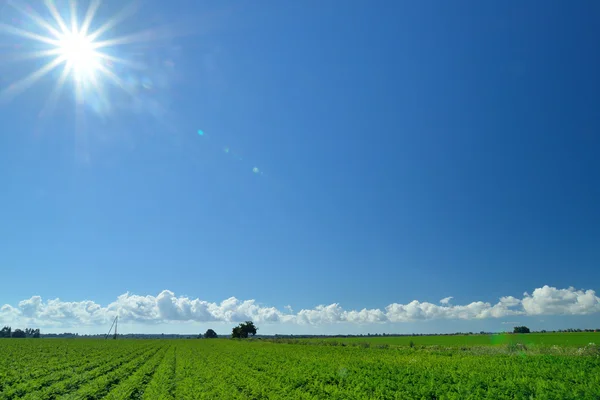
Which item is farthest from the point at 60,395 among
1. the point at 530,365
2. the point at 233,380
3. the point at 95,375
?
the point at 530,365

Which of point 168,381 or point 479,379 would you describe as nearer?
point 479,379

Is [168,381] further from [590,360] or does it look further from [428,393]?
[590,360]

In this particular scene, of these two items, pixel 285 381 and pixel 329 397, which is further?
pixel 285 381

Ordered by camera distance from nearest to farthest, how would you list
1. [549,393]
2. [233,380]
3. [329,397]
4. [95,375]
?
[549,393], [329,397], [233,380], [95,375]

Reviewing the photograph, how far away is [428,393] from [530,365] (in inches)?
450

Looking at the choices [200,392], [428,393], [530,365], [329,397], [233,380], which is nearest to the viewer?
[428,393]

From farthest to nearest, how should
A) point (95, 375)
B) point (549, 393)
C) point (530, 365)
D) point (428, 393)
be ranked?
point (95, 375) < point (530, 365) < point (428, 393) < point (549, 393)

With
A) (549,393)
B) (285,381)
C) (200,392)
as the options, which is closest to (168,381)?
(200,392)

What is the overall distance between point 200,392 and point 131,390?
525cm

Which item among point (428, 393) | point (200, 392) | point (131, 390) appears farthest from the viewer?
point (131, 390)

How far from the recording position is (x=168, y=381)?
83.1 feet

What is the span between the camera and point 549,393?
1553 cm

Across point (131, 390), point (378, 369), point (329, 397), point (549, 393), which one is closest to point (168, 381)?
point (131, 390)

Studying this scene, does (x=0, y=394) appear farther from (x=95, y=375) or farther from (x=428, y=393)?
(x=428, y=393)
